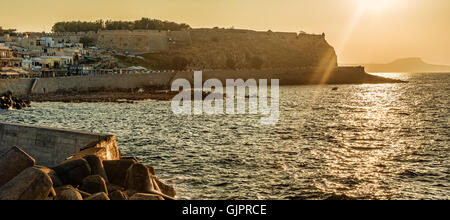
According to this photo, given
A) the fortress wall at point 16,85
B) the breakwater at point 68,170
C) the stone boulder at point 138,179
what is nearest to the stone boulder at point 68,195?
the breakwater at point 68,170

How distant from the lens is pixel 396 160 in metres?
23.1

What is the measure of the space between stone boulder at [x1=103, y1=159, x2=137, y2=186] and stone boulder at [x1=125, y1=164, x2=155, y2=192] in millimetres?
617

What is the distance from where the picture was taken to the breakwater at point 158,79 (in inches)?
2803

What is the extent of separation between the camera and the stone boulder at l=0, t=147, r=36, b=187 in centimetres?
1239

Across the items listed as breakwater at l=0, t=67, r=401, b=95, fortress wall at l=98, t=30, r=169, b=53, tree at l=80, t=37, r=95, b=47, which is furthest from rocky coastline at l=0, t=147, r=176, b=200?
tree at l=80, t=37, r=95, b=47

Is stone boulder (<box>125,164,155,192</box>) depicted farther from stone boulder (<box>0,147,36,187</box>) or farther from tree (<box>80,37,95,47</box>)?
tree (<box>80,37,95,47</box>)

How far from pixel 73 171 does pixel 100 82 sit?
7107cm

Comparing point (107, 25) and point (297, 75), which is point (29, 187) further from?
Answer: point (107, 25)

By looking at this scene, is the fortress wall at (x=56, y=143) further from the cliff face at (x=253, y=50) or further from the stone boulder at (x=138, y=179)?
the cliff face at (x=253, y=50)

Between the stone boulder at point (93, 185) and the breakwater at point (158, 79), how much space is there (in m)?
60.5

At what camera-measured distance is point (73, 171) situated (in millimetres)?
12695

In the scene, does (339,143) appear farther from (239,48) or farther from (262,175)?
(239,48)

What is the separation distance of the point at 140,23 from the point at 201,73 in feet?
233
